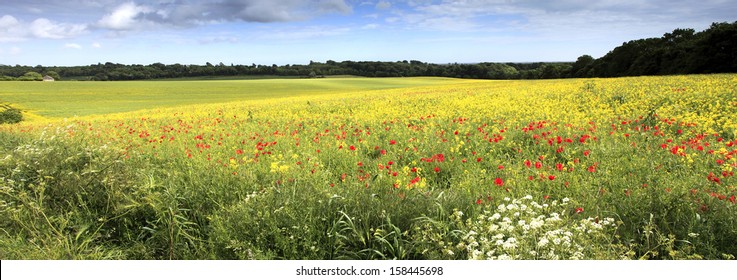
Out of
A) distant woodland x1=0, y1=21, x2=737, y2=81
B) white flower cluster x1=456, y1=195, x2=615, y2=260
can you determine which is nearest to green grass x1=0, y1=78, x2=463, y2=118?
distant woodland x1=0, y1=21, x2=737, y2=81

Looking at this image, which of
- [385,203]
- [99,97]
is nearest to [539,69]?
[99,97]

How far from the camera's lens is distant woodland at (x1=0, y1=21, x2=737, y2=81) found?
29.9 meters

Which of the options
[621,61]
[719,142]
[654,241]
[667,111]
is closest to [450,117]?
[667,111]

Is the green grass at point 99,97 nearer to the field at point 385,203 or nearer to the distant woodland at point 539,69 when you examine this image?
the distant woodland at point 539,69

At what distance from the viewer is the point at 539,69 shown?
2544 inches

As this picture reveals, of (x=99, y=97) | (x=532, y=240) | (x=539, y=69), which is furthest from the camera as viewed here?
(x=539, y=69)

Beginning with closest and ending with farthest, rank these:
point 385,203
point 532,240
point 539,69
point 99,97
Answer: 1. point 532,240
2. point 385,203
3. point 99,97
4. point 539,69

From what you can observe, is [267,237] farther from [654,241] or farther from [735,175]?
[735,175]

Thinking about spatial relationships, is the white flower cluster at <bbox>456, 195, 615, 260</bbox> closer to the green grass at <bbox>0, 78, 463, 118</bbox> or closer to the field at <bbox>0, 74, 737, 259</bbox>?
the field at <bbox>0, 74, 737, 259</bbox>

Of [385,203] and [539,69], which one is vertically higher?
[539,69]

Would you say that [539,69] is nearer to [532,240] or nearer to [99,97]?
[99,97]

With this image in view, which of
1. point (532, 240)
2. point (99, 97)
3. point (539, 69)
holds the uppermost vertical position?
point (539, 69)

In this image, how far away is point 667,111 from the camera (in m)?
8.84

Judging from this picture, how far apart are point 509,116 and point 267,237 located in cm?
725
